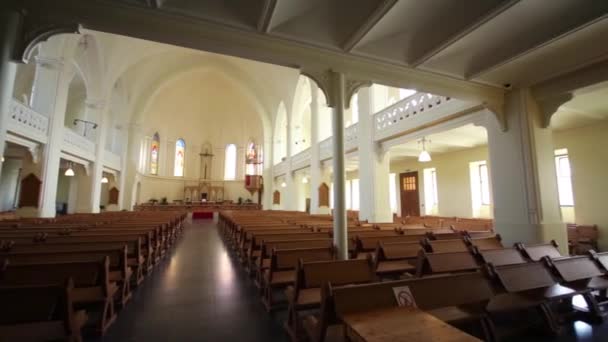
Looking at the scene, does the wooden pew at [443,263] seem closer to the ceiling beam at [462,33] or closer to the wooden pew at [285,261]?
the wooden pew at [285,261]

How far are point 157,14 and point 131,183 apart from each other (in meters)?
16.2

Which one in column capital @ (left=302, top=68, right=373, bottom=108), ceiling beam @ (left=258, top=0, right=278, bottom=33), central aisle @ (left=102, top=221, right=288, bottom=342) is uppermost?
ceiling beam @ (left=258, top=0, right=278, bottom=33)

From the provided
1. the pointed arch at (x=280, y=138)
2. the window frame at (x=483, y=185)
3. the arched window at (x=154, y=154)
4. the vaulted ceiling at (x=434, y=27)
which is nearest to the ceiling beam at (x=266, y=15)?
the vaulted ceiling at (x=434, y=27)

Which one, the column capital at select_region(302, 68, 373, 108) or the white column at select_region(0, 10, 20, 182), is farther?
the column capital at select_region(302, 68, 373, 108)

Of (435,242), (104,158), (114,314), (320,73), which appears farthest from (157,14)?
(104,158)

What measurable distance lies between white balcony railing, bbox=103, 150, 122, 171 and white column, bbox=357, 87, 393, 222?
40.9 feet

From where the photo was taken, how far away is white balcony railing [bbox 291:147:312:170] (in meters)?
13.2

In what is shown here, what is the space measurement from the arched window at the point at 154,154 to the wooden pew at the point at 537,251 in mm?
23016

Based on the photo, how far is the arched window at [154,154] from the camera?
21125mm

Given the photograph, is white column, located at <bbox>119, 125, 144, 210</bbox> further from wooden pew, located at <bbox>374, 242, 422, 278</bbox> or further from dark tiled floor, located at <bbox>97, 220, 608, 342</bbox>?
wooden pew, located at <bbox>374, 242, 422, 278</bbox>

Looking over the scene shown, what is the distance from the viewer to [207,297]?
352 cm

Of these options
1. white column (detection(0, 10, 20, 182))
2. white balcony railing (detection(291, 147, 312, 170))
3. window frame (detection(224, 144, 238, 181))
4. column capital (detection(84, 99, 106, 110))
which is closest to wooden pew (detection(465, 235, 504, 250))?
white column (detection(0, 10, 20, 182))

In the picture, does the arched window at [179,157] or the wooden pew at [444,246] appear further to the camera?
the arched window at [179,157]

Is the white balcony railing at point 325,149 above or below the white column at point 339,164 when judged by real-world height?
above
